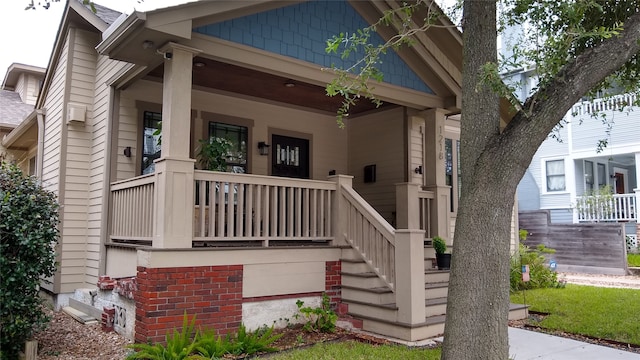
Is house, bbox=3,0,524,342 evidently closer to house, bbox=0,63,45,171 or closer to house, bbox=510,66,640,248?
house, bbox=0,63,45,171

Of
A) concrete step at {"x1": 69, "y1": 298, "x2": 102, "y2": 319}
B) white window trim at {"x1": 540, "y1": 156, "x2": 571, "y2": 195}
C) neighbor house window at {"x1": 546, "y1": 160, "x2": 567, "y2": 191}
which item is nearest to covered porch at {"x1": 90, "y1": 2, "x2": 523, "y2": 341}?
concrete step at {"x1": 69, "y1": 298, "x2": 102, "y2": 319}

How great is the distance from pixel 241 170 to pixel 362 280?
338 cm

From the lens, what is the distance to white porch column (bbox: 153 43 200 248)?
5781 mm

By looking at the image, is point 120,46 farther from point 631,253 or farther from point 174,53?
point 631,253

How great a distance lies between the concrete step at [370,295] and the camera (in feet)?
21.4

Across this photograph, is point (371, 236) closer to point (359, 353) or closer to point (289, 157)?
point (359, 353)

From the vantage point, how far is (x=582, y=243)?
15.0m

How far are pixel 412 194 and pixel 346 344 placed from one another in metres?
3.45

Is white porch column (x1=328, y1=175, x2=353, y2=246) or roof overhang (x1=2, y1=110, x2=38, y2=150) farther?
roof overhang (x1=2, y1=110, x2=38, y2=150)

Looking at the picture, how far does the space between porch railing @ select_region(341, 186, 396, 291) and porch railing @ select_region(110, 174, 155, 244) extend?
268 cm

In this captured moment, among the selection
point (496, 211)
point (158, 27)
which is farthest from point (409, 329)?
point (158, 27)

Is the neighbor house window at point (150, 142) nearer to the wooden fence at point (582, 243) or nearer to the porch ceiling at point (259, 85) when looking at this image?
the porch ceiling at point (259, 85)

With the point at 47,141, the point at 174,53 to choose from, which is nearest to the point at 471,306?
the point at 174,53

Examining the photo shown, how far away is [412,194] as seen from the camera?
859cm
